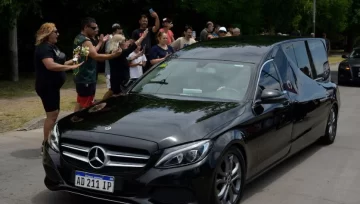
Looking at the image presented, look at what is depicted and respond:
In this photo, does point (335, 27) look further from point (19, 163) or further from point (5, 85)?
point (19, 163)

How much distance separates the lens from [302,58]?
6.70m

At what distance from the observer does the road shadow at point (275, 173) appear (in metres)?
5.28

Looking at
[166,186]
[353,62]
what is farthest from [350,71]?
[166,186]

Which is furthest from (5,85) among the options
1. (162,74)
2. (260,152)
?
(260,152)

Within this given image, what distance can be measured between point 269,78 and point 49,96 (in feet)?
8.96

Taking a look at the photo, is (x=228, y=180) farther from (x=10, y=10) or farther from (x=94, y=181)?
(x=10, y=10)

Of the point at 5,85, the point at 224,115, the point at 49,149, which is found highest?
the point at 224,115

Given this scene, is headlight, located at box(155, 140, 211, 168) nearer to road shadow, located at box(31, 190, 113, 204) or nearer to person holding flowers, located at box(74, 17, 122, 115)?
road shadow, located at box(31, 190, 113, 204)

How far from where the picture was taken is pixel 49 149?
14.8 feet

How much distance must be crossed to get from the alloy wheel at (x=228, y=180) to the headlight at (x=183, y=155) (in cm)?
27

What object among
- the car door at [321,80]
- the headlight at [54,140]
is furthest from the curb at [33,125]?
the car door at [321,80]

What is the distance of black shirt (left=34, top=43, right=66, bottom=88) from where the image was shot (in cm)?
610

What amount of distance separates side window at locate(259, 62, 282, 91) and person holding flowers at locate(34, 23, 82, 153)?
2.31 m

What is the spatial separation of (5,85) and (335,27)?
1028 inches
